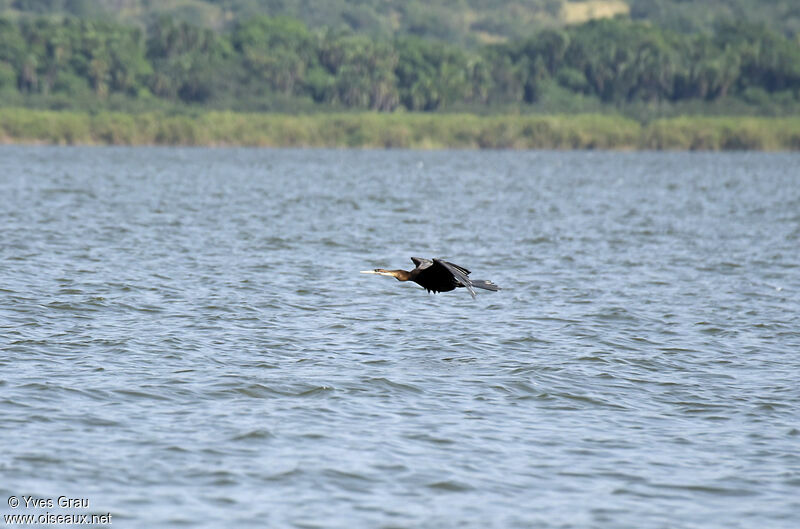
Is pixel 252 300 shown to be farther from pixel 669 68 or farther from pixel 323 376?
pixel 669 68

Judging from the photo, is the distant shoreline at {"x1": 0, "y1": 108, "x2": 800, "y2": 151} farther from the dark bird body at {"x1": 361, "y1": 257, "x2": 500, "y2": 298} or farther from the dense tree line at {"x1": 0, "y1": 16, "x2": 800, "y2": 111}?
the dark bird body at {"x1": 361, "y1": 257, "x2": 500, "y2": 298}

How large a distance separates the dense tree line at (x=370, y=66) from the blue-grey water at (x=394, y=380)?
11619 cm

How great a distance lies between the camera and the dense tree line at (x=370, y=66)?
14788cm

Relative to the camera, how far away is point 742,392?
1422 centimetres

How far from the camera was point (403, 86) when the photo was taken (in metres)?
158

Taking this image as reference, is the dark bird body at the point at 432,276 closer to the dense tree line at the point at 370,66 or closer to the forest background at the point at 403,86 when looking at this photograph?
the forest background at the point at 403,86

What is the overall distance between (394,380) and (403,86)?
146304 mm

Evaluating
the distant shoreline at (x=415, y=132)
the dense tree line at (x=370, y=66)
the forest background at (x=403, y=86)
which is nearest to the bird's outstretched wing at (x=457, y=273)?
the distant shoreline at (x=415, y=132)

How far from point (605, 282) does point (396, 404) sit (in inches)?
442

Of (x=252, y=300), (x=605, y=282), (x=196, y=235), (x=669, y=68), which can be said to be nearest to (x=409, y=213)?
(x=196, y=235)

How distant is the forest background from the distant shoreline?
0.16 metres

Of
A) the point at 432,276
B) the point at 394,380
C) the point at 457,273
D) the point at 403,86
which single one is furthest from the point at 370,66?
the point at 457,273

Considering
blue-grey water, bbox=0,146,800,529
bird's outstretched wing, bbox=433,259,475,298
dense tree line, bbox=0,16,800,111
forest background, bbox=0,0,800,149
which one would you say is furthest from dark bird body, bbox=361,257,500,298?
dense tree line, bbox=0,16,800,111

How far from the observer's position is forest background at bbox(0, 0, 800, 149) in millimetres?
115438
